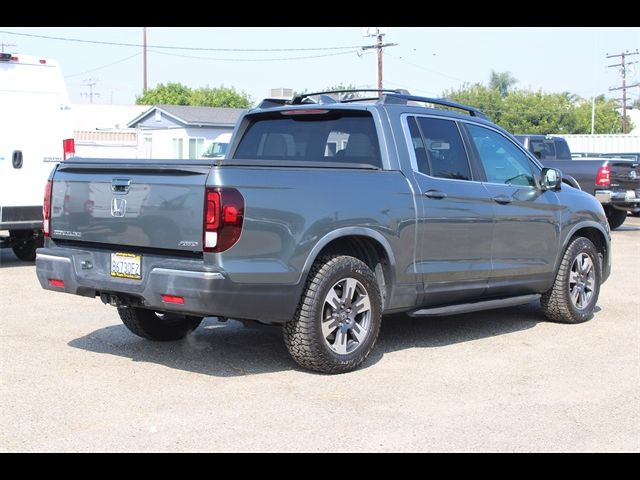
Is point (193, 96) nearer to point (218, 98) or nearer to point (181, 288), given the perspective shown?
point (218, 98)

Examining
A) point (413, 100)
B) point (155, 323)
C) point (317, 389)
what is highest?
point (413, 100)

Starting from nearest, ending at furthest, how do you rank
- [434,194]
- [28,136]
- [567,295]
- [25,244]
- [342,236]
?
[342,236], [434,194], [567,295], [28,136], [25,244]

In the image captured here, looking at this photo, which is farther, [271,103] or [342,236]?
[271,103]

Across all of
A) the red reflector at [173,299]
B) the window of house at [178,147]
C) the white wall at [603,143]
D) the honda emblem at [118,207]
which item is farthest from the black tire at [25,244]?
the white wall at [603,143]

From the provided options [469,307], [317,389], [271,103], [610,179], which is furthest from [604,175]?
[317,389]

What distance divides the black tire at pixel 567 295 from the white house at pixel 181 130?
125 feet

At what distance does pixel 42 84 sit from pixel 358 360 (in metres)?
7.70

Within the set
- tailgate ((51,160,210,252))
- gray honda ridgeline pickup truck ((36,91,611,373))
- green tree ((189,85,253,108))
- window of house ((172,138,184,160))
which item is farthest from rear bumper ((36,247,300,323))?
green tree ((189,85,253,108))

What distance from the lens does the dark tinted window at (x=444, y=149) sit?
7539 millimetres

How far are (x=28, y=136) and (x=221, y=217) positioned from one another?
7257mm

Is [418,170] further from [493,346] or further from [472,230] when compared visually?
[493,346]

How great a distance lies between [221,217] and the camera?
593cm

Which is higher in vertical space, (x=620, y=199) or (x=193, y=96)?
(x=193, y=96)

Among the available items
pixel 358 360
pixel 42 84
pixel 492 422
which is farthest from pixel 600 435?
pixel 42 84
